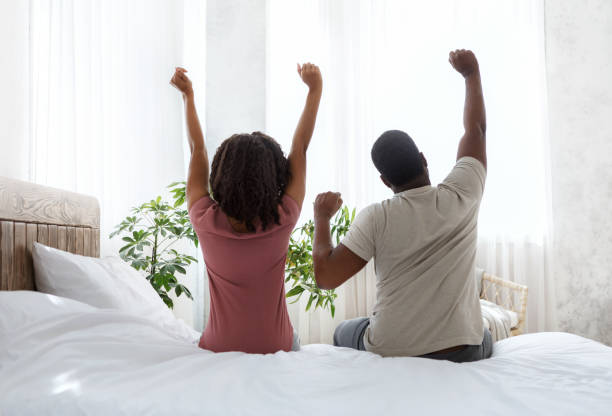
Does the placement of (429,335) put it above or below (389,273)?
below

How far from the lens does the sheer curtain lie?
3.18 m

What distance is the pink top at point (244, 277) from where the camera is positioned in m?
1.16

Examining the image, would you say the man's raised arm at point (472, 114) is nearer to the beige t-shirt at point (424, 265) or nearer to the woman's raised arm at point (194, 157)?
the beige t-shirt at point (424, 265)

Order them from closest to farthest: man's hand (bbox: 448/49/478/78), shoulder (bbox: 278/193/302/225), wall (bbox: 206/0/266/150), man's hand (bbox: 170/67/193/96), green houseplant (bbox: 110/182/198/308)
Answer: shoulder (bbox: 278/193/302/225) < man's hand (bbox: 448/49/478/78) < man's hand (bbox: 170/67/193/96) < green houseplant (bbox: 110/182/198/308) < wall (bbox: 206/0/266/150)

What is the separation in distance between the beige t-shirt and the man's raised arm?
115mm

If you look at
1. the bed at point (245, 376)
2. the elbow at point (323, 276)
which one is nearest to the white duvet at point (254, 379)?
the bed at point (245, 376)

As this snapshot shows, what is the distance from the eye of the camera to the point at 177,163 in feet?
10.8

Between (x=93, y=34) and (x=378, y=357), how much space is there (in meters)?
2.34

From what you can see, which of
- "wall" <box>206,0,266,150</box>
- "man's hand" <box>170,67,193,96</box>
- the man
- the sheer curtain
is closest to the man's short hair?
the man

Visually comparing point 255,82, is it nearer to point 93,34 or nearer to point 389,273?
point 93,34

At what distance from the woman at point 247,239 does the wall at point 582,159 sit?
2712 mm

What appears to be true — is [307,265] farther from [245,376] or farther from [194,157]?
[245,376]

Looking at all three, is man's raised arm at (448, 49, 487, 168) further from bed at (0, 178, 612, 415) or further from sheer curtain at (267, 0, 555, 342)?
sheer curtain at (267, 0, 555, 342)

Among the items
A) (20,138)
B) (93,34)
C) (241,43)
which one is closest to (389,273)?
(20,138)
